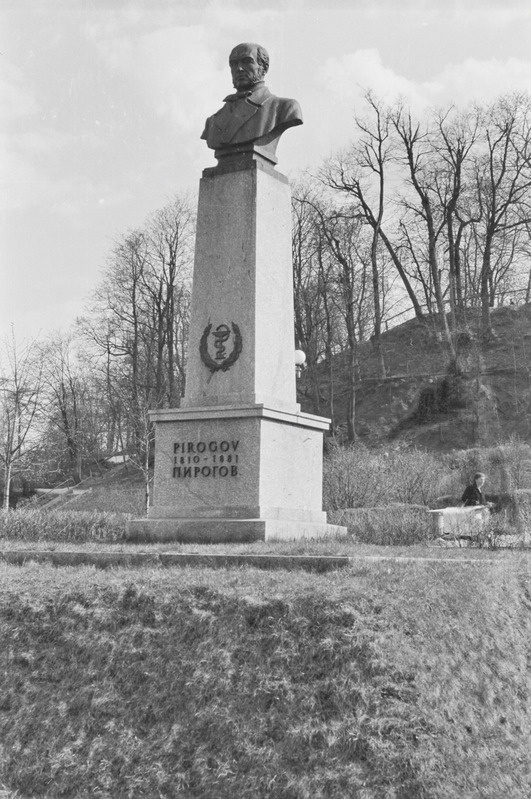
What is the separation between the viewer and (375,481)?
64.0ft

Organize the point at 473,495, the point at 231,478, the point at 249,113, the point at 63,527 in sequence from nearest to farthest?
the point at 231,478
the point at 249,113
the point at 63,527
the point at 473,495

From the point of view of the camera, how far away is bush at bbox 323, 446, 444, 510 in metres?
18.3

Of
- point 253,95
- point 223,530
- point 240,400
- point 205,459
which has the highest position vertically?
point 253,95

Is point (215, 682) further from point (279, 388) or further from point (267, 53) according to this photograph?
point (267, 53)

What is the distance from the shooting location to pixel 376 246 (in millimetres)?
42500

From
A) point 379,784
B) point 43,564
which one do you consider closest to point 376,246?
point 43,564

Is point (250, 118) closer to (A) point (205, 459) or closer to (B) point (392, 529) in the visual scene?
(A) point (205, 459)

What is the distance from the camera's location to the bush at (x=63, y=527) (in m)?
10.5

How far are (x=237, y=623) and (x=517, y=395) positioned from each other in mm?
31644

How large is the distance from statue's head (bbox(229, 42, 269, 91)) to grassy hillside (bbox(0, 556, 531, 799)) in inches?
274

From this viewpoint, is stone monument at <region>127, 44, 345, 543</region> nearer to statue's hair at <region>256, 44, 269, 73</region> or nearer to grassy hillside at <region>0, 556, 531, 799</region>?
statue's hair at <region>256, 44, 269, 73</region>

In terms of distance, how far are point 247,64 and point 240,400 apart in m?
4.25

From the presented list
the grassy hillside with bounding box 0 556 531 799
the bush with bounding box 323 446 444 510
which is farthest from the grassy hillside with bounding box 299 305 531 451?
the grassy hillside with bounding box 0 556 531 799

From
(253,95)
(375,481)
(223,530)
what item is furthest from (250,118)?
(375,481)
